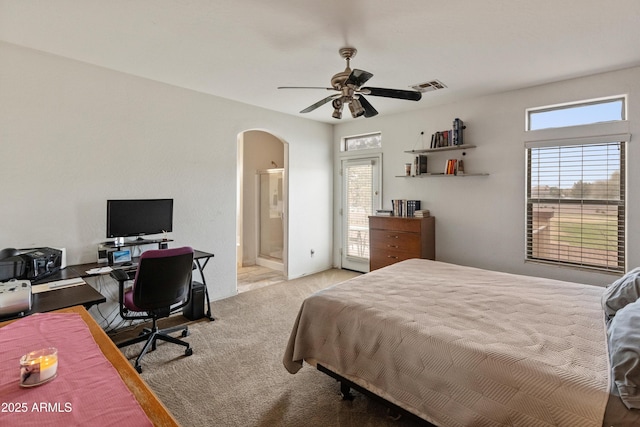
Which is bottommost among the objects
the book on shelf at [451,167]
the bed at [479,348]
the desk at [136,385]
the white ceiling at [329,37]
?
the bed at [479,348]

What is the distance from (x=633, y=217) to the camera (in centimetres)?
315

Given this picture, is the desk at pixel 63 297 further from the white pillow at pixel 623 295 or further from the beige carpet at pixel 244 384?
the white pillow at pixel 623 295

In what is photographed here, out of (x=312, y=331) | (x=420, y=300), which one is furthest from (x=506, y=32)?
(x=312, y=331)

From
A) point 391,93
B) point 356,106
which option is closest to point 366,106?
point 356,106

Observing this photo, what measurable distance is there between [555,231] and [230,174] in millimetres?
4002

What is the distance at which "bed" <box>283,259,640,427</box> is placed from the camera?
131 centimetres

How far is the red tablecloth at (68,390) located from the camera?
0.85 m

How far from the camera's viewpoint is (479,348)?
1.55m

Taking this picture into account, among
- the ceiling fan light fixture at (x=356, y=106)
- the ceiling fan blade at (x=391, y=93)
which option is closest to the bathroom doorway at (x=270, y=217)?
the ceiling fan light fixture at (x=356, y=106)

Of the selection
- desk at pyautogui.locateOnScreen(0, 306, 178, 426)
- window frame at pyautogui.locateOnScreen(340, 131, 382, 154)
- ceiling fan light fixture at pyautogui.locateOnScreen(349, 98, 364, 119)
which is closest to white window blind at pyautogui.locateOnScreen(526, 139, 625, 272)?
window frame at pyautogui.locateOnScreen(340, 131, 382, 154)

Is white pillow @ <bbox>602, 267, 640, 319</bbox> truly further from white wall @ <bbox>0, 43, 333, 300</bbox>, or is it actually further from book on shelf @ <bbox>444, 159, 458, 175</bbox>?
white wall @ <bbox>0, 43, 333, 300</bbox>

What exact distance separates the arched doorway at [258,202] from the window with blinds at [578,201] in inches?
154

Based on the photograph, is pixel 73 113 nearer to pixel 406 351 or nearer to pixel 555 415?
pixel 406 351

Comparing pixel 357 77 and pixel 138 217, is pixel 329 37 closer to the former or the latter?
pixel 357 77
